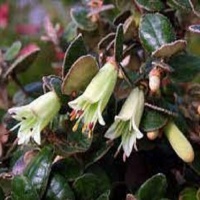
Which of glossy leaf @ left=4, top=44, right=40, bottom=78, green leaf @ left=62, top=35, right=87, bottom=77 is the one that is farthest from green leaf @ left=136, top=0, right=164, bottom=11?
glossy leaf @ left=4, top=44, right=40, bottom=78

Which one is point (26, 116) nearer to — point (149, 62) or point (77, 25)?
point (149, 62)

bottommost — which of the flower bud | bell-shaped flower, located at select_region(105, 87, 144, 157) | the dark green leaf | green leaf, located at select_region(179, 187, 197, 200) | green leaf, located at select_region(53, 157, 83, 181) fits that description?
green leaf, located at select_region(179, 187, 197, 200)

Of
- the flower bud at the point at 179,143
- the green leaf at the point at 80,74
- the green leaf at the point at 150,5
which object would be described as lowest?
the flower bud at the point at 179,143

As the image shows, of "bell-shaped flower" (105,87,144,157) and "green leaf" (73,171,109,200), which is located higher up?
"bell-shaped flower" (105,87,144,157)

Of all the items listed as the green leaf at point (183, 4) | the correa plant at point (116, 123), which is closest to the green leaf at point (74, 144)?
the correa plant at point (116, 123)

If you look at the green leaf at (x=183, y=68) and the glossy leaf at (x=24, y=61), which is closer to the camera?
the green leaf at (x=183, y=68)

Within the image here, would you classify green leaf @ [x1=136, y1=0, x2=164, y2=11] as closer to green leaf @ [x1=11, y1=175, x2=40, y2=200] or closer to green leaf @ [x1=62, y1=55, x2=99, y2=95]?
green leaf @ [x1=62, y1=55, x2=99, y2=95]

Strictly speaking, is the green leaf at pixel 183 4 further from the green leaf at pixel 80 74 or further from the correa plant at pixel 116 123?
the green leaf at pixel 80 74
